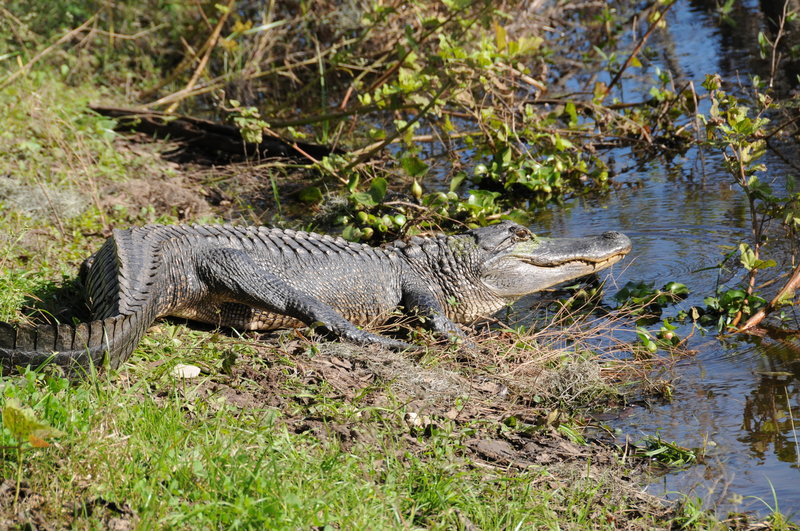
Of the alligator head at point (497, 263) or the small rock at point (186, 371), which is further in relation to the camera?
the alligator head at point (497, 263)

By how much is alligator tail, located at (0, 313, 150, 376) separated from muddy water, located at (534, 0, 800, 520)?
2.29m

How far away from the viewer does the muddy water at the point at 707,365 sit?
3.31 m

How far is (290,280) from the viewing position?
16.0ft

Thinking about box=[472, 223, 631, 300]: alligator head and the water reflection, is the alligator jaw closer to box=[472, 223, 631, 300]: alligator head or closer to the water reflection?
box=[472, 223, 631, 300]: alligator head

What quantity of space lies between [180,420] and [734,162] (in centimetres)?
352

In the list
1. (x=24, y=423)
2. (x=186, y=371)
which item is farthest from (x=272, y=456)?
(x=186, y=371)

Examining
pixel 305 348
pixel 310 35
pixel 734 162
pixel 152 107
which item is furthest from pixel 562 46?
pixel 305 348

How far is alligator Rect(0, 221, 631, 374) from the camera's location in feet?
11.5

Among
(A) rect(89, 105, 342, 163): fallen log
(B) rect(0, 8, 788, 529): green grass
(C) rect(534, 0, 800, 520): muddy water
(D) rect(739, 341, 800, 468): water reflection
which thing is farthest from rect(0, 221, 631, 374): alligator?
(A) rect(89, 105, 342, 163): fallen log

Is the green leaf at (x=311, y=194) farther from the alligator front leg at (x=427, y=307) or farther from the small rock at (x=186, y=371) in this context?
the small rock at (x=186, y=371)

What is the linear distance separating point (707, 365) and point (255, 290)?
2.46 m

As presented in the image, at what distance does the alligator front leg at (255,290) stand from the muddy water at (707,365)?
1.61 meters

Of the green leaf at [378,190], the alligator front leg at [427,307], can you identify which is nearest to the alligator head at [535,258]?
the alligator front leg at [427,307]

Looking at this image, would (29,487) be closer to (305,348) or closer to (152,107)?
(305,348)
